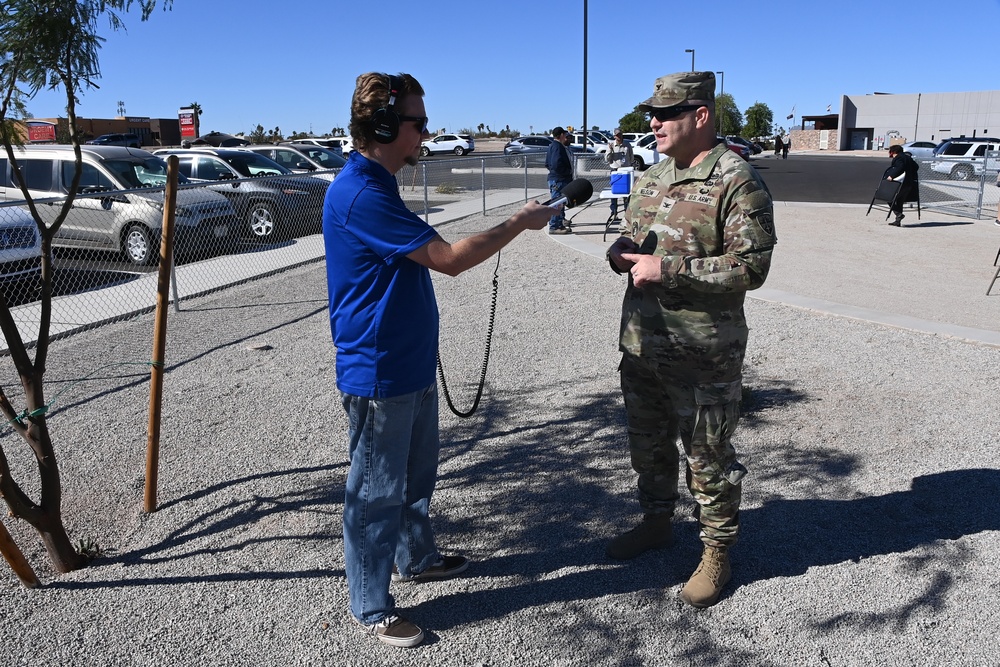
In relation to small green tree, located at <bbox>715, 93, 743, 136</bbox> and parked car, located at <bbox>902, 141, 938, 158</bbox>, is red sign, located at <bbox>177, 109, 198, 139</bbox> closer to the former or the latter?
parked car, located at <bbox>902, 141, 938, 158</bbox>

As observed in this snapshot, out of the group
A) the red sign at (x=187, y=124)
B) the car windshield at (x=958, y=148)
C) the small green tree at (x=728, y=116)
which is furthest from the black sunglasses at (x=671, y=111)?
the small green tree at (x=728, y=116)

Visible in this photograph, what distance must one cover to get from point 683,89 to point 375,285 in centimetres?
134

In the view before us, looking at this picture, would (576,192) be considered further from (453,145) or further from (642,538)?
(453,145)

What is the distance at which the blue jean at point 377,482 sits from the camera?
9.00 feet

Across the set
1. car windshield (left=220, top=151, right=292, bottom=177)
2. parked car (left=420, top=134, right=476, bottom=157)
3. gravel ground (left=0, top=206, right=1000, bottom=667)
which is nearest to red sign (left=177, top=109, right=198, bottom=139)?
parked car (left=420, top=134, right=476, bottom=157)

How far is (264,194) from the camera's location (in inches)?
486

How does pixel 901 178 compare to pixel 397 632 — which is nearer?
pixel 397 632

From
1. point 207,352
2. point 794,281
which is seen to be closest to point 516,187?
point 794,281

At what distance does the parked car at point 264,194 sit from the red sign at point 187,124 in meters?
31.9

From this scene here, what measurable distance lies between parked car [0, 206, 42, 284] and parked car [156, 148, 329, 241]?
2505 mm

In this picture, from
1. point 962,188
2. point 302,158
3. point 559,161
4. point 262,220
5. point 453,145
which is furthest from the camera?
point 453,145

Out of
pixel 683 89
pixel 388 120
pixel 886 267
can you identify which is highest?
pixel 683 89

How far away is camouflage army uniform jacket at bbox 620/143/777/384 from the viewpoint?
2838 mm

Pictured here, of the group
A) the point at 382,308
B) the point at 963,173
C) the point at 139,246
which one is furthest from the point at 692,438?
the point at 963,173
